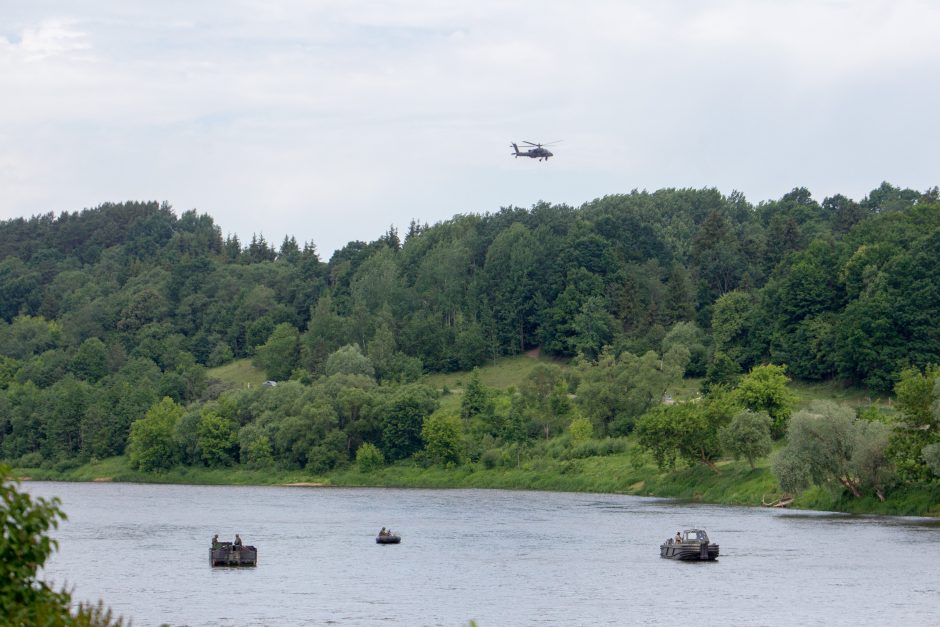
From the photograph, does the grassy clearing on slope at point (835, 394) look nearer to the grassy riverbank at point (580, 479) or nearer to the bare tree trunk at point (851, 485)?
the grassy riverbank at point (580, 479)

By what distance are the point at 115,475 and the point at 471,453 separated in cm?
5028

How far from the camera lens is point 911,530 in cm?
8081

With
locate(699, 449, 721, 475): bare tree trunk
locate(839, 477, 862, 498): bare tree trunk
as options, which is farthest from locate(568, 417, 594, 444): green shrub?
locate(839, 477, 862, 498): bare tree trunk

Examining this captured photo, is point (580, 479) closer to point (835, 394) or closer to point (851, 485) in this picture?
point (835, 394)

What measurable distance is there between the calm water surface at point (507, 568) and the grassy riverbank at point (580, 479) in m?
3.52

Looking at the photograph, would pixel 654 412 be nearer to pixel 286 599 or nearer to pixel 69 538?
pixel 69 538

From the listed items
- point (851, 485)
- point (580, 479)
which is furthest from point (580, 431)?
point (851, 485)

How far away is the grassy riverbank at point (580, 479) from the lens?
317ft

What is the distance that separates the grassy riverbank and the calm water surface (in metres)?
3.52

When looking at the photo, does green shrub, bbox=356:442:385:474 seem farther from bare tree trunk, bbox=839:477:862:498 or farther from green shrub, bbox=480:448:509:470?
bare tree trunk, bbox=839:477:862:498

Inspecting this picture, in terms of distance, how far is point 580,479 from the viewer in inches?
5241

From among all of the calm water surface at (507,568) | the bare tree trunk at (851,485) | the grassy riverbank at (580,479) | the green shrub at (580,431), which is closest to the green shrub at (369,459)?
the grassy riverbank at (580,479)

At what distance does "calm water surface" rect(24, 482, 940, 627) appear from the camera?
55.7 metres

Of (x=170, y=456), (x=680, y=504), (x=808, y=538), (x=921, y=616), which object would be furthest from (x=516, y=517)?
(x=170, y=456)
